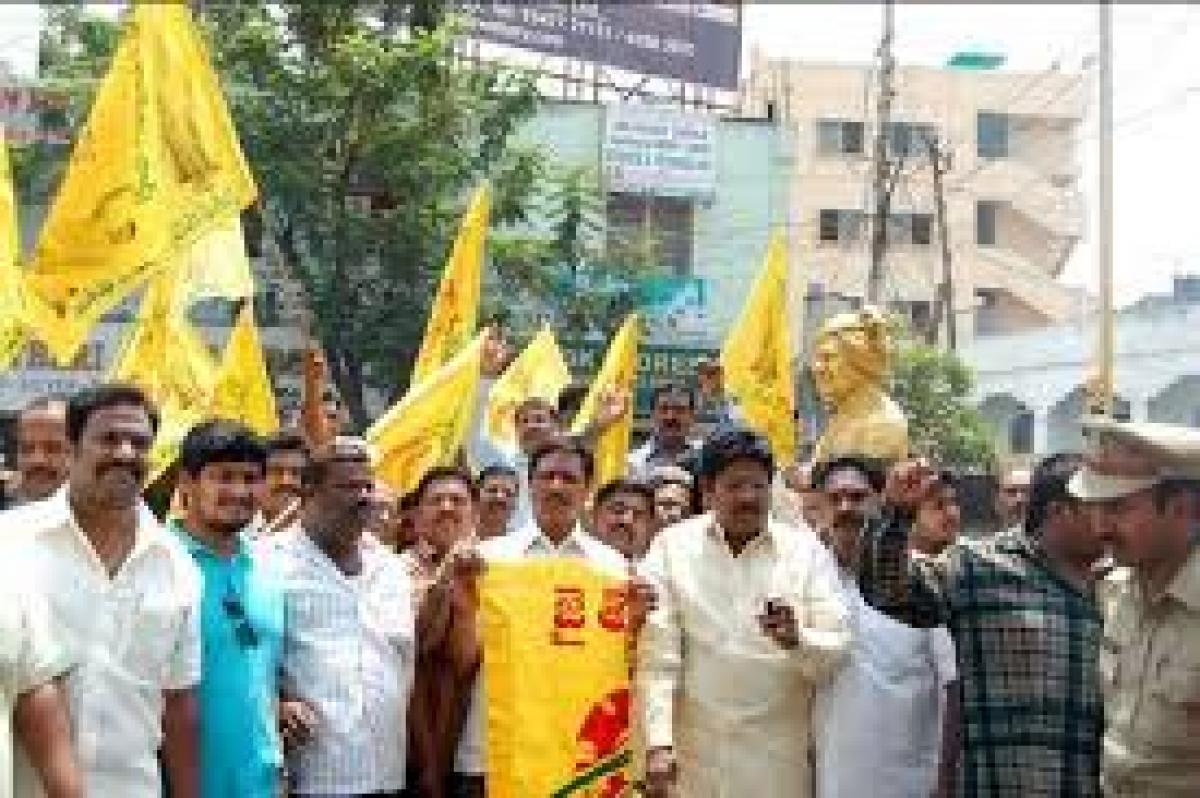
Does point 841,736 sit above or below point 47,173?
below

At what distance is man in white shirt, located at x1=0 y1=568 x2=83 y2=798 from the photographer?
4.35 metres

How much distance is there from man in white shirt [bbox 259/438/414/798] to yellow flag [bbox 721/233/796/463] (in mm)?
4739

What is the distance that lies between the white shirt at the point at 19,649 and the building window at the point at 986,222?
45014 mm

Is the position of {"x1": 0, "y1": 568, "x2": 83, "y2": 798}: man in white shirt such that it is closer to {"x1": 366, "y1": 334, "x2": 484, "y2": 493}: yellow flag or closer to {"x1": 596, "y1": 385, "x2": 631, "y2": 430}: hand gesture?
{"x1": 366, "y1": 334, "x2": 484, "y2": 493}: yellow flag

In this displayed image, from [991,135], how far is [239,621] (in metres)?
46.0

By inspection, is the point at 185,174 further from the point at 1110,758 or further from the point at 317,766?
the point at 1110,758

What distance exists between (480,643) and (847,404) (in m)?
1.75

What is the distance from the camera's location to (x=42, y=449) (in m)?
6.43

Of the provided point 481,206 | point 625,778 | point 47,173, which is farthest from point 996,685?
point 47,173

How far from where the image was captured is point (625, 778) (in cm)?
591

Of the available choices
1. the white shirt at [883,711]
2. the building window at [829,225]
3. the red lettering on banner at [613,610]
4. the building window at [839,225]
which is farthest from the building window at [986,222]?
the white shirt at [883,711]

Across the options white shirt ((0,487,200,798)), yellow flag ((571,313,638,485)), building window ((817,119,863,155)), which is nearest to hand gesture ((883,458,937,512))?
white shirt ((0,487,200,798))

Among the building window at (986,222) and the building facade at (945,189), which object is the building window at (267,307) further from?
the building window at (986,222)

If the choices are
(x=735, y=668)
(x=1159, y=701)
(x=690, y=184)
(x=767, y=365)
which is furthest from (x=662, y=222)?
(x=1159, y=701)
